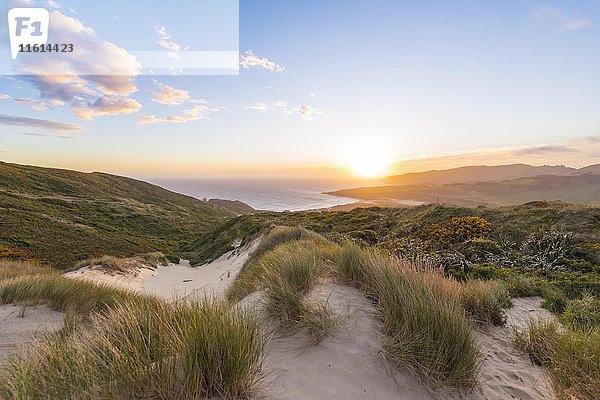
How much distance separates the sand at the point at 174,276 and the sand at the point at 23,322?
6738 millimetres

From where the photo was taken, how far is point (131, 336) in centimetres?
243

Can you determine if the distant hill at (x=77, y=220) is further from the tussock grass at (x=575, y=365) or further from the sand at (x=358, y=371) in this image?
the tussock grass at (x=575, y=365)

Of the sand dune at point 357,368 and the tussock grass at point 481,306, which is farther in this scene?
the tussock grass at point 481,306

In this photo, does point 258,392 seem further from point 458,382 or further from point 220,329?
point 458,382

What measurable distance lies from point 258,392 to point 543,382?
3.60 m

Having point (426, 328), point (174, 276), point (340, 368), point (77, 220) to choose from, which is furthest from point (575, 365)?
point (77, 220)

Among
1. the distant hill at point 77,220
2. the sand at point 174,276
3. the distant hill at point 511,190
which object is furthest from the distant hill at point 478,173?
the sand at point 174,276

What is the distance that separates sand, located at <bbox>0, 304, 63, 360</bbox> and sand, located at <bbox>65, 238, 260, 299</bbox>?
6.74m

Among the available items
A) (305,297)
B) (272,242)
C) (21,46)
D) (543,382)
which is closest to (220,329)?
(305,297)

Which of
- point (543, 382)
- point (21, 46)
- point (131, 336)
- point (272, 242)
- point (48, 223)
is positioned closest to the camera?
point (131, 336)

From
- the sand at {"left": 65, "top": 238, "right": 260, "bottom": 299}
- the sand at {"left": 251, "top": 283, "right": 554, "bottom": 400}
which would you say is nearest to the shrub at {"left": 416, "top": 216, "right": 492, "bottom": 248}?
the sand at {"left": 251, "top": 283, "right": 554, "bottom": 400}

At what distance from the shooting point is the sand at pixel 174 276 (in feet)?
44.8

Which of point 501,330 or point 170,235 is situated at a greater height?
point 501,330

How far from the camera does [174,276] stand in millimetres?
18125
